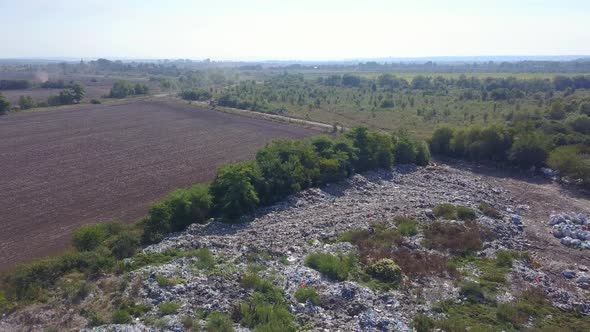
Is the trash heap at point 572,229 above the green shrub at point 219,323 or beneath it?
beneath

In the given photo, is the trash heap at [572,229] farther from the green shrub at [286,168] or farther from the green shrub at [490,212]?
the green shrub at [286,168]

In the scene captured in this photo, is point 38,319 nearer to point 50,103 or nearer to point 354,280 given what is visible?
point 354,280

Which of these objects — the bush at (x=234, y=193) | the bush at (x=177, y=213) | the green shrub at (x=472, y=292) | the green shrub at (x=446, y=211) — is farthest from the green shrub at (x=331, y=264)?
the green shrub at (x=446, y=211)

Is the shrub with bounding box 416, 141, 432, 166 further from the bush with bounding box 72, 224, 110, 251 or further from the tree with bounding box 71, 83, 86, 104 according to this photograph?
the tree with bounding box 71, 83, 86, 104

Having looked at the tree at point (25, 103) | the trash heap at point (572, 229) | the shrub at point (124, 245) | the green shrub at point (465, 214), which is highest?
the tree at point (25, 103)

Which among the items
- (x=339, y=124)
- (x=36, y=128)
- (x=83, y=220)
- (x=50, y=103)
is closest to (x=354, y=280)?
(x=83, y=220)

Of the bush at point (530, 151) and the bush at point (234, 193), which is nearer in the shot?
the bush at point (234, 193)
